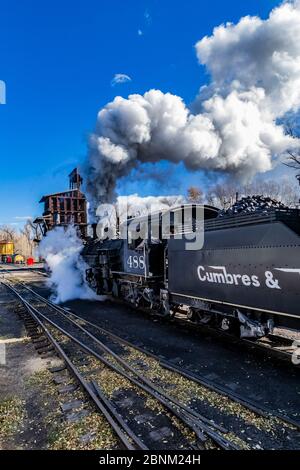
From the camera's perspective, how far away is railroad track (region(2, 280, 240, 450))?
392 cm

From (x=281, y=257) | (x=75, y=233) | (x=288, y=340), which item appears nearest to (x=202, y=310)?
(x=288, y=340)

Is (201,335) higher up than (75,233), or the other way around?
(75,233)

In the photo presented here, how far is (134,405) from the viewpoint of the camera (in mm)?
4895

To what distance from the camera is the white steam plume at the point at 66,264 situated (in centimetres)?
1625

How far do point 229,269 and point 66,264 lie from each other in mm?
12703

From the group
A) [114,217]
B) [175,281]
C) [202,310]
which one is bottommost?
[202,310]

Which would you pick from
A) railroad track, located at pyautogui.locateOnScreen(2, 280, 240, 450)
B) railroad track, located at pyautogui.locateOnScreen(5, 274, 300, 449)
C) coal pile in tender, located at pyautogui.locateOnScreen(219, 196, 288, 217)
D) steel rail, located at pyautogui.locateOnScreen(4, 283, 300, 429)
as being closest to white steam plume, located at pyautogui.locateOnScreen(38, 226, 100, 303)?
railroad track, located at pyautogui.locateOnScreen(5, 274, 300, 449)

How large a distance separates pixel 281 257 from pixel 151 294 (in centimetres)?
533

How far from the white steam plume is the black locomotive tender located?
19.0 ft

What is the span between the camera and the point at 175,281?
29.1 feet

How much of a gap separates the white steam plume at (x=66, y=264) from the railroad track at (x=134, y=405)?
8.08 m

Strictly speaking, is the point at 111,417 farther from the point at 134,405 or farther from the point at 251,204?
the point at 251,204

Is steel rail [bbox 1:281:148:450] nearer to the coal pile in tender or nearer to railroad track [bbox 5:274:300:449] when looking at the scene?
railroad track [bbox 5:274:300:449]
